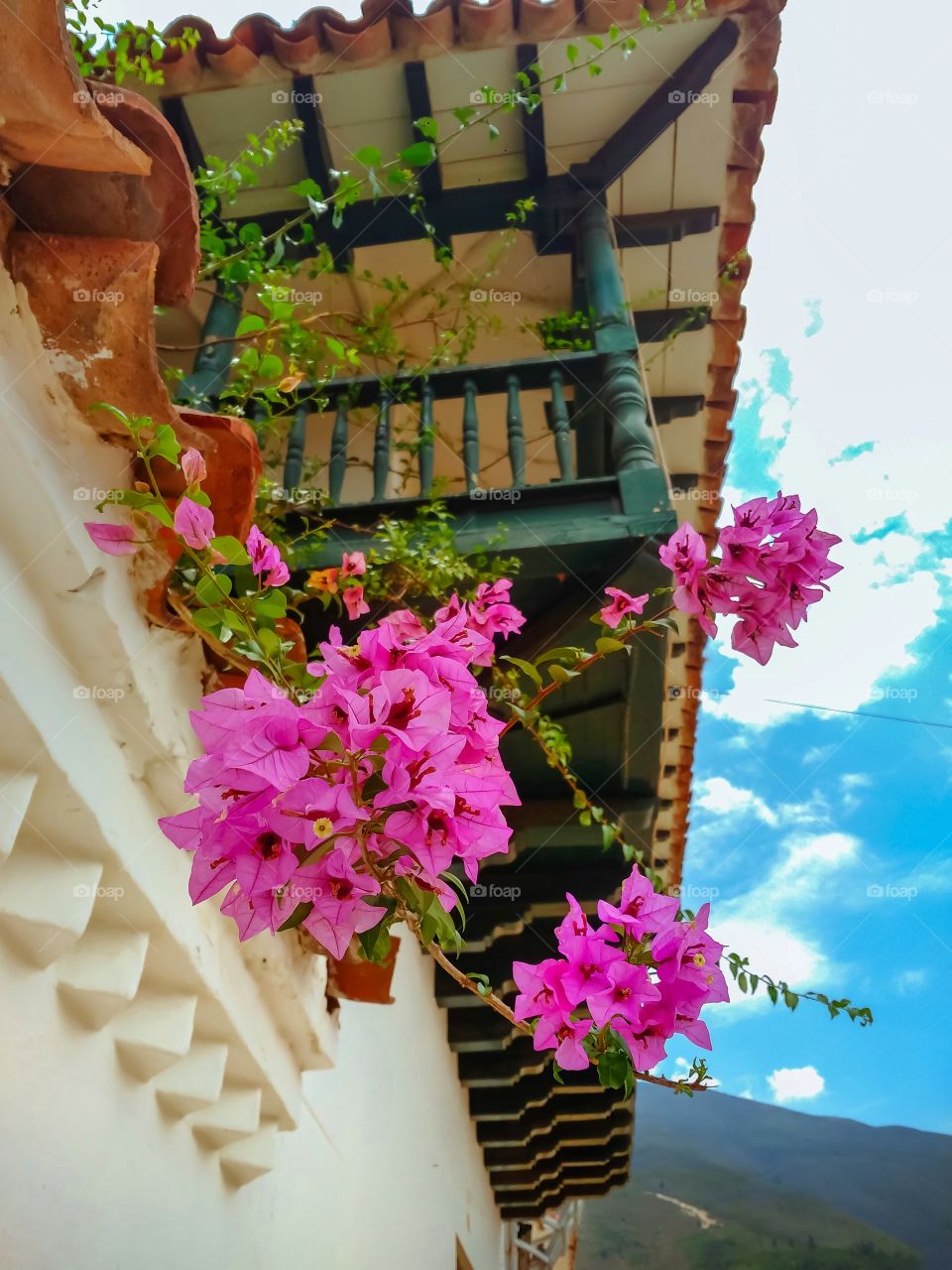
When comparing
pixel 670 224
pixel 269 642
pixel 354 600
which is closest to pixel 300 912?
pixel 269 642

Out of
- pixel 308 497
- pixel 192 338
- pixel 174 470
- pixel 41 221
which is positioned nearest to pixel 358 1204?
pixel 308 497

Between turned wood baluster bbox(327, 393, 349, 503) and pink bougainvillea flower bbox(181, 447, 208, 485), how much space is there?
1.44 m

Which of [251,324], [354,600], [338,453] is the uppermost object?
[338,453]

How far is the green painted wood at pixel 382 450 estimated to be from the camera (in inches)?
106

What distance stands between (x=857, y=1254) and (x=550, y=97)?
927 inches

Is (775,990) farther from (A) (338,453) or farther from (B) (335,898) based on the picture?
(A) (338,453)

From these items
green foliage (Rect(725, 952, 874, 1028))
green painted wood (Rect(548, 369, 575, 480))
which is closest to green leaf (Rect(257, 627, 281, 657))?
green foliage (Rect(725, 952, 874, 1028))

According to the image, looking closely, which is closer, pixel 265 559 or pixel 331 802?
pixel 331 802

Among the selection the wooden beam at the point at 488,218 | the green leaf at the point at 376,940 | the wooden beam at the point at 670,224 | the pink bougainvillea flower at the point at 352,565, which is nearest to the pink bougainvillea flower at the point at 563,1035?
the green leaf at the point at 376,940

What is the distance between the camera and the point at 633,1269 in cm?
1756

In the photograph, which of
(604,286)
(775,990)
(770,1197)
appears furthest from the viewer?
(770,1197)

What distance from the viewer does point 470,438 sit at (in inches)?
110

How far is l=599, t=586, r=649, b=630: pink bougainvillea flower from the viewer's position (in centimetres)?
151

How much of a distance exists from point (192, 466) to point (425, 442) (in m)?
1.71
